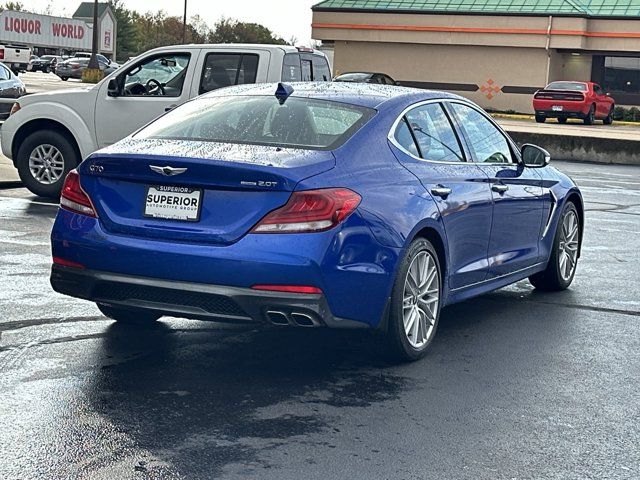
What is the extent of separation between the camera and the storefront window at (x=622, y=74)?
2110 inches

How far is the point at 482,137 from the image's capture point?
325 inches

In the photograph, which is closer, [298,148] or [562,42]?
[298,148]

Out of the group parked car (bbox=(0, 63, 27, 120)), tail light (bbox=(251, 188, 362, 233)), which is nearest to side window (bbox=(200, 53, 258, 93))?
tail light (bbox=(251, 188, 362, 233))

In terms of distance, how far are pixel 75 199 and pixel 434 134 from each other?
7.37 ft

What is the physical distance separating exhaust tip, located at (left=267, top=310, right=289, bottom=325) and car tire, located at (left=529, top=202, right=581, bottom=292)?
371 cm

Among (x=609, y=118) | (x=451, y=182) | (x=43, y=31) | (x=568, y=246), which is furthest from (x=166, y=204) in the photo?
(x=43, y=31)

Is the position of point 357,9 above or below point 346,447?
above

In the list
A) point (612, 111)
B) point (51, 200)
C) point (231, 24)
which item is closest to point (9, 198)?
point (51, 200)

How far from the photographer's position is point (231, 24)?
138375 mm

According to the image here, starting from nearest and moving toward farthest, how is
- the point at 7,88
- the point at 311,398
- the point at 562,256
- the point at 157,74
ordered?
the point at 311,398 → the point at 562,256 → the point at 157,74 → the point at 7,88

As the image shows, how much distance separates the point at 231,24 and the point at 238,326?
438 ft

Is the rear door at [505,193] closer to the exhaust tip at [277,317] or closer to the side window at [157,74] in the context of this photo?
the exhaust tip at [277,317]

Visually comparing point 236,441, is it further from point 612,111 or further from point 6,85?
point 612,111

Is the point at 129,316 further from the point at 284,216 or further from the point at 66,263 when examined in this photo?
the point at 284,216
